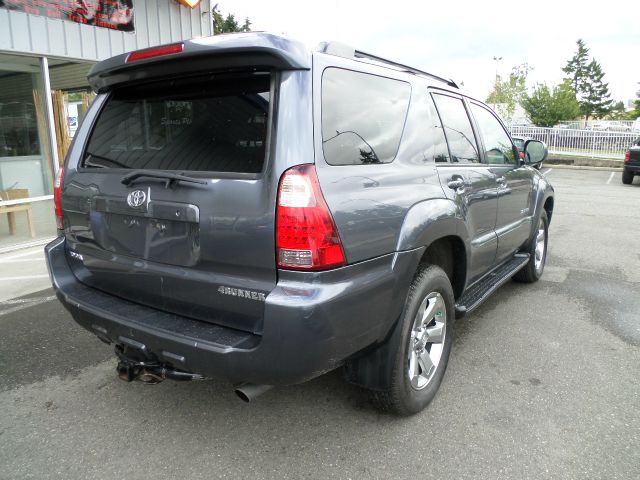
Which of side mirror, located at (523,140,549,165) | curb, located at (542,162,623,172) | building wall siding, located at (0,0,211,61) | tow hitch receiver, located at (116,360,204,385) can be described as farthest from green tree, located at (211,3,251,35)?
tow hitch receiver, located at (116,360,204,385)

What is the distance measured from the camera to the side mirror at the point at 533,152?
15.9 feet

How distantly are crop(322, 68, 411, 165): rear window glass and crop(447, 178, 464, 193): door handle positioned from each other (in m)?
0.52

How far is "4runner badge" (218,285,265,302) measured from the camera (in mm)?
2113

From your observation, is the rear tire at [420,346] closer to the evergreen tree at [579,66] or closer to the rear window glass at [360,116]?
the rear window glass at [360,116]

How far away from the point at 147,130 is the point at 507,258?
10.4 ft

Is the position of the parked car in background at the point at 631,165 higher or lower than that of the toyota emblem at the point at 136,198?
lower

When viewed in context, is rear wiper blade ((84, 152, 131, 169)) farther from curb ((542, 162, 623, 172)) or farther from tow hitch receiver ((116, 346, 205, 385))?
curb ((542, 162, 623, 172))

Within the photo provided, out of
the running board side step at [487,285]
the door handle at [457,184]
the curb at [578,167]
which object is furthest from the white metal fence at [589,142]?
the door handle at [457,184]

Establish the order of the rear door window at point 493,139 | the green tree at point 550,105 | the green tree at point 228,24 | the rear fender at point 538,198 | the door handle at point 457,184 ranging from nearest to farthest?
the door handle at point 457,184 < the rear door window at point 493,139 < the rear fender at point 538,198 < the green tree at point 228,24 < the green tree at point 550,105

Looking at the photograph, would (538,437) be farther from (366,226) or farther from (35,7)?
(35,7)

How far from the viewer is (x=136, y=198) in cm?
239

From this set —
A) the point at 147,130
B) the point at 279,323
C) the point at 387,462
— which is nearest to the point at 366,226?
the point at 279,323

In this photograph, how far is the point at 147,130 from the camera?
2727mm

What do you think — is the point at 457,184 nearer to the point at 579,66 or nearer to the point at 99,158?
the point at 99,158
